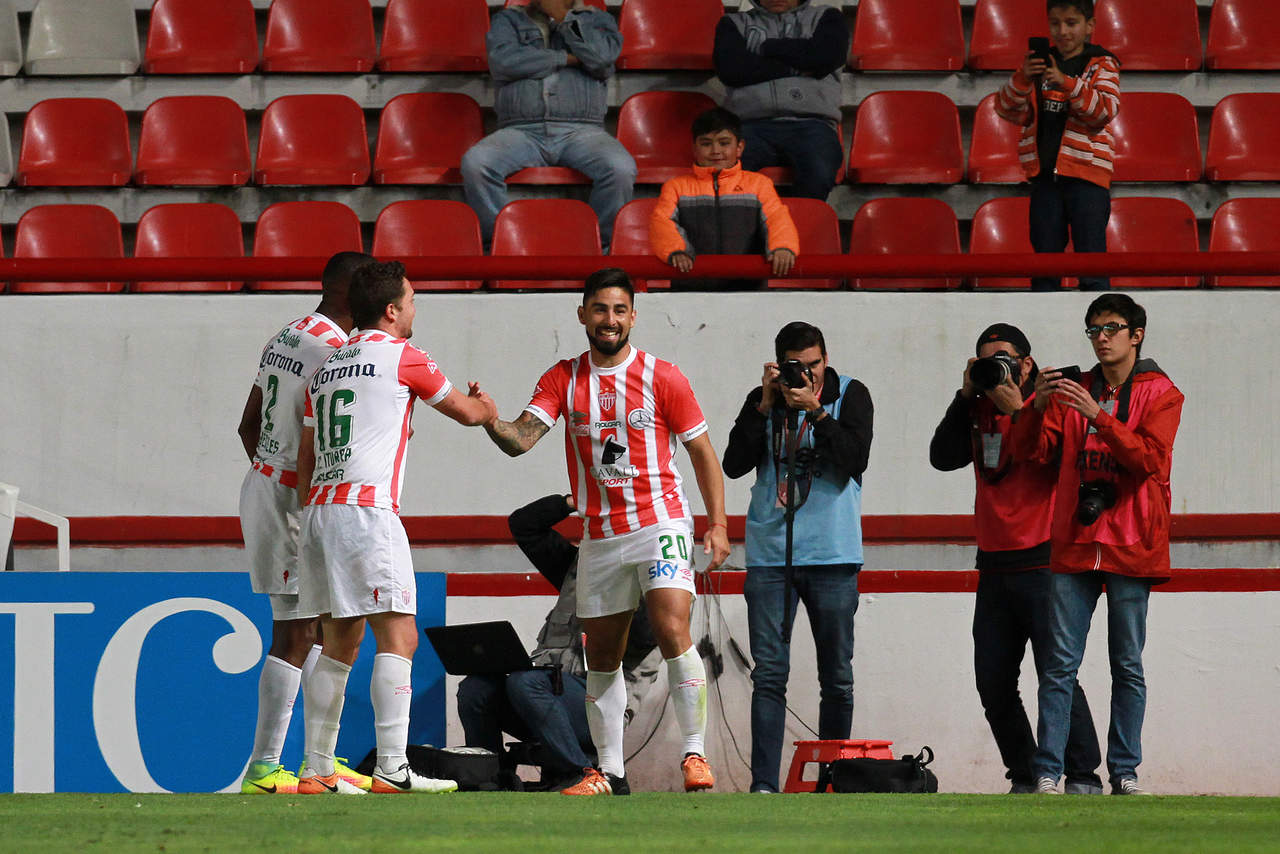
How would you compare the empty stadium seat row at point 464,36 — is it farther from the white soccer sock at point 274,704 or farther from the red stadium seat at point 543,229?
the white soccer sock at point 274,704

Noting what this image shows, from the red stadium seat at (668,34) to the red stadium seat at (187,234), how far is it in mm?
2954

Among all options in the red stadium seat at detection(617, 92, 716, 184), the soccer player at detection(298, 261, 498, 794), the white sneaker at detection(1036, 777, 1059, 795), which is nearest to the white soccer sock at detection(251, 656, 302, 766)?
the soccer player at detection(298, 261, 498, 794)

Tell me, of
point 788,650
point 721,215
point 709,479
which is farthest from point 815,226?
point 709,479

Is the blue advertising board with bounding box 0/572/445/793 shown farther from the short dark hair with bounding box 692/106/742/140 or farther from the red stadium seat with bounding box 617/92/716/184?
the red stadium seat with bounding box 617/92/716/184

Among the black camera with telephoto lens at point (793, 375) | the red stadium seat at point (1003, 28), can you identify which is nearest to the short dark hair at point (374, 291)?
the black camera with telephoto lens at point (793, 375)

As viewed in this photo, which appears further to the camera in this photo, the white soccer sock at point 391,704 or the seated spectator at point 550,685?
the seated spectator at point 550,685

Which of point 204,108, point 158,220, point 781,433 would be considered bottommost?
point 781,433

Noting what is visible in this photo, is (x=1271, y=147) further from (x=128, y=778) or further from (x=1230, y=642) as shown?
(x=128, y=778)

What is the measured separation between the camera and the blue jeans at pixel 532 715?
6.61 meters

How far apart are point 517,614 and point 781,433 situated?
5.21 ft

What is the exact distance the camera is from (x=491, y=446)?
8.27 meters

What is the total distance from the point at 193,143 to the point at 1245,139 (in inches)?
268

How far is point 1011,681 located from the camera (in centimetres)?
694

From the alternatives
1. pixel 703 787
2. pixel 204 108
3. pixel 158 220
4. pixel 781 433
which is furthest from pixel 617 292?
pixel 204 108
